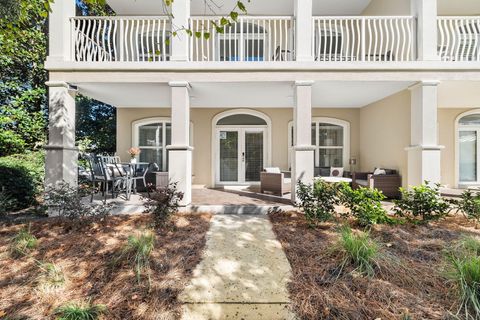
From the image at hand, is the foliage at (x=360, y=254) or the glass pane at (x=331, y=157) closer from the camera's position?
the foliage at (x=360, y=254)

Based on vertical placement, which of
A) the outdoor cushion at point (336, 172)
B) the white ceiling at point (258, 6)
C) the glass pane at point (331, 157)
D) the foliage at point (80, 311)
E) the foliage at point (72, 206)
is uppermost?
the white ceiling at point (258, 6)

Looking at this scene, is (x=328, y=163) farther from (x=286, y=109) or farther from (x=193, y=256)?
(x=193, y=256)

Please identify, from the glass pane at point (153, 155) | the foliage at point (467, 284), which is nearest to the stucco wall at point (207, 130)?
the glass pane at point (153, 155)

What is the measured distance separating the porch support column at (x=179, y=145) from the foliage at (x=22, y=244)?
250cm

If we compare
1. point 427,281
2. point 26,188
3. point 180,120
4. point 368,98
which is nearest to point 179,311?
point 427,281

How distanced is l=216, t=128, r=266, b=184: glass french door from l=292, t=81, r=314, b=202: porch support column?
3311 millimetres

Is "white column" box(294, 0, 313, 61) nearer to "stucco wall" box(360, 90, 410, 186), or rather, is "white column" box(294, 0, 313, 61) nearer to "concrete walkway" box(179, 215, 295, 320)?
"stucco wall" box(360, 90, 410, 186)

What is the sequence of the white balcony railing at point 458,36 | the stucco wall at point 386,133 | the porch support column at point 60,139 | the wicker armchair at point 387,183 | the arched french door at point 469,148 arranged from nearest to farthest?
the porch support column at point 60,139
the white balcony railing at point 458,36
the stucco wall at point 386,133
the wicker armchair at point 387,183
the arched french door at point 469,148

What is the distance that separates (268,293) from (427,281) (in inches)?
70.1

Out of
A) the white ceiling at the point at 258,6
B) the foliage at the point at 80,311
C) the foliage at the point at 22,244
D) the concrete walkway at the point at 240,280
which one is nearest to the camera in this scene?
the foliage at the point at 80,311

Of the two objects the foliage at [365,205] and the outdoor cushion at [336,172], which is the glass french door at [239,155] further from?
the foliage at [365,205]

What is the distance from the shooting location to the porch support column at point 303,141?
542 cm

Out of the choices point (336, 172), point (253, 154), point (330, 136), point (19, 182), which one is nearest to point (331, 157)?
point (330, 136)

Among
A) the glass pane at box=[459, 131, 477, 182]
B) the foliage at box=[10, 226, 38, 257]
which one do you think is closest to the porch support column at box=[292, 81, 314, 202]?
the foliage at box=[10, 226, 38, 257]
